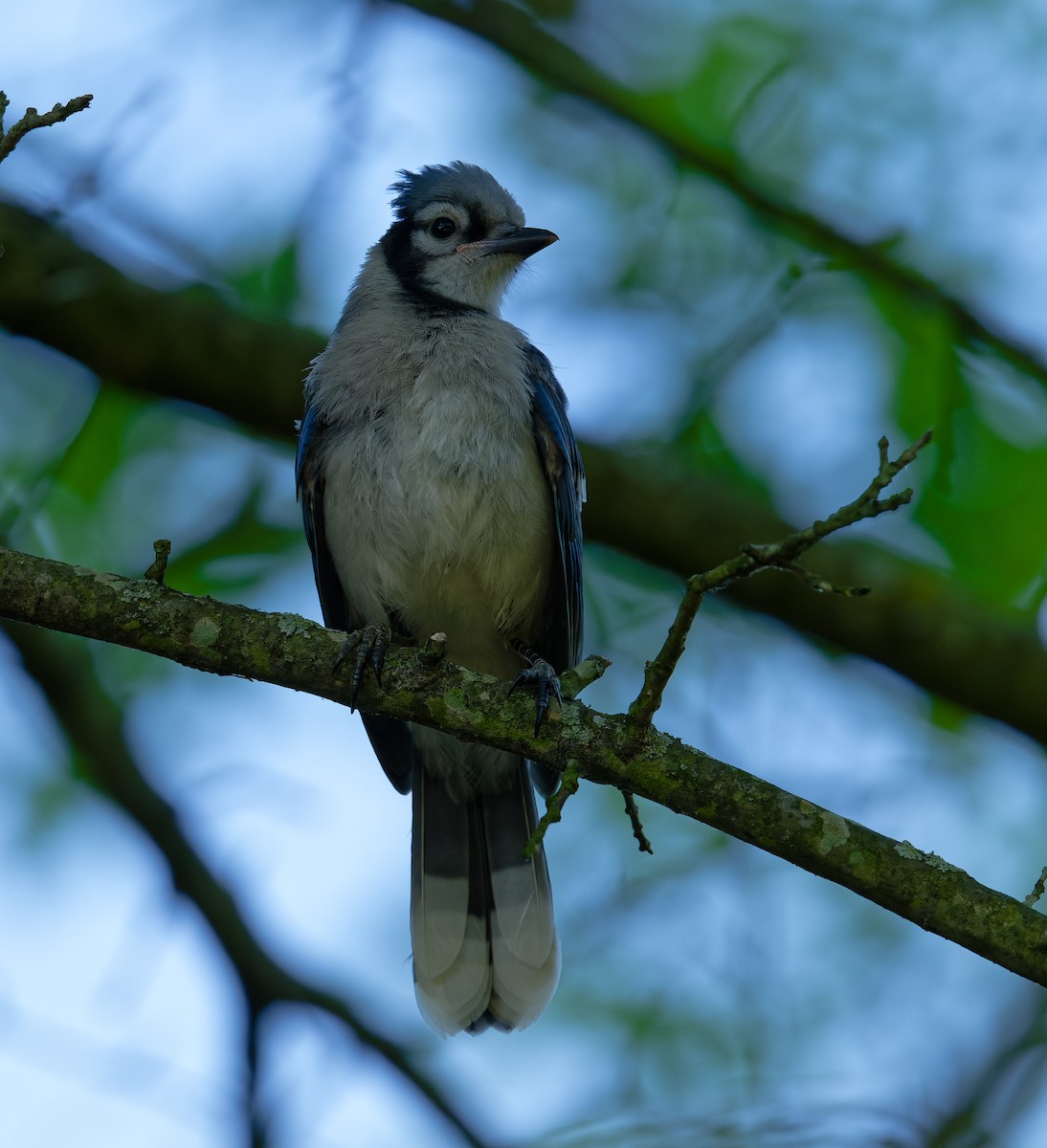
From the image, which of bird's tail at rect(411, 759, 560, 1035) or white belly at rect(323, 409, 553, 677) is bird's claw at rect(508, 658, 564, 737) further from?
bird's tail at rect(411, 759, 560, 1035)

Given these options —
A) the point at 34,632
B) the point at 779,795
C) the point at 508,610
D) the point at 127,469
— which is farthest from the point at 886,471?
the point at 127,469

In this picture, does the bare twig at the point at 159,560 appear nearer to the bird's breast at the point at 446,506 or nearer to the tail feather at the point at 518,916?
the bird's breast at the point at 446,506

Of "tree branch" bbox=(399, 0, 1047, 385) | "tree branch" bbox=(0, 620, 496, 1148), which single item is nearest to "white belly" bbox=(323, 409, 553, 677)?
"tree branch" bbox=(0, 620, 496, 1148)

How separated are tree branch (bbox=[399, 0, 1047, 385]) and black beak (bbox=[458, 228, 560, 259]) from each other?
1.00m

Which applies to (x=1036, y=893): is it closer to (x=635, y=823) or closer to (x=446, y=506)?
(x=635, y=823)

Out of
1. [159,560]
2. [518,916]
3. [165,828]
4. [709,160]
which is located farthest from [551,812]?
[709,160]

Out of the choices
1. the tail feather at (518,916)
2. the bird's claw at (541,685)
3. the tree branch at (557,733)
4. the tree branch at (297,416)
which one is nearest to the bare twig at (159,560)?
the tree branch at (557,733)

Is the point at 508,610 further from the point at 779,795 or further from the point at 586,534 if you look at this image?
the point at 779,795

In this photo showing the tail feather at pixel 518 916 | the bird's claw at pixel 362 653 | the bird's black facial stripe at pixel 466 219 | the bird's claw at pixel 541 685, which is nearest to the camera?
the bird's claw at pixel 541 685

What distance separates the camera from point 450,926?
19.9 feet

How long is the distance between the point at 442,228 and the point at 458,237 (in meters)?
0.13

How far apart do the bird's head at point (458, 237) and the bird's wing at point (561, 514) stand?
0.86 metres

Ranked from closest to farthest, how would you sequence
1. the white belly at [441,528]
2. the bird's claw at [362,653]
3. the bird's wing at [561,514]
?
the bird's claw at [362,653] < the white belly at [441,528] < the bird's wing at [561,514]

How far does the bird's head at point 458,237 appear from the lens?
7020mm
